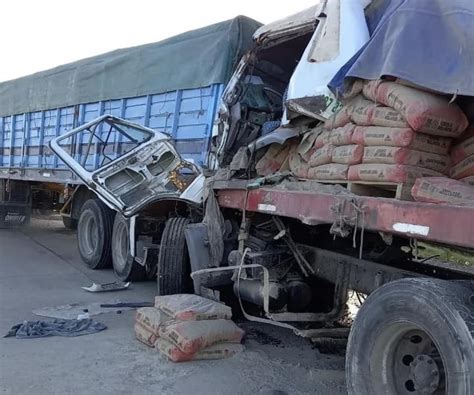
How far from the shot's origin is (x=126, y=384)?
417 centimetres

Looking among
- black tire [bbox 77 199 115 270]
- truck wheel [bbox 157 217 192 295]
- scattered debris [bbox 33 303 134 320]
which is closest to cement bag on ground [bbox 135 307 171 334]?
truck wheel [bbox 157 217 192 295]

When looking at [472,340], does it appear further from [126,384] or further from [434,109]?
[126,384]

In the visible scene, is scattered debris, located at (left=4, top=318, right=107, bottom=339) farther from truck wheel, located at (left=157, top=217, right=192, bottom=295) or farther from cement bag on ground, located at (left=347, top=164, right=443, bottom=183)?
cement bag on ground, located at (left=347, top=164, right=443, bottom=183)

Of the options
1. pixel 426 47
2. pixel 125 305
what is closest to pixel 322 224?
pixel 426 47

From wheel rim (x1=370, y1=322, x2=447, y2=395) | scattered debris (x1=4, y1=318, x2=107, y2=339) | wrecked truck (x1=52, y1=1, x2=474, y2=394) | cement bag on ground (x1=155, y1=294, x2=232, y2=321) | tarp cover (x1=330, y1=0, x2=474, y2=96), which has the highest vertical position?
tarp cover (x1=330, y1=0, x2=474, y2=96)

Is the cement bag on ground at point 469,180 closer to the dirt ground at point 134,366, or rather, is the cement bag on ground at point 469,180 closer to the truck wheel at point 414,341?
the truck wheel at point 414,341

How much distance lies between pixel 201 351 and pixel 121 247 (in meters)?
3.97

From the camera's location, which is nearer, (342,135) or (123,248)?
(342,135)

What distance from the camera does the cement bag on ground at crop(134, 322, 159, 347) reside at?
4.98 metres

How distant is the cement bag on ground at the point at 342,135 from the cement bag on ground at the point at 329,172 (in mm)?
159

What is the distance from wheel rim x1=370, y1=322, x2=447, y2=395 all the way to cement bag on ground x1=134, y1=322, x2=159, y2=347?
7.57ft

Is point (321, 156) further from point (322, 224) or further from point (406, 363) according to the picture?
point (406, 363)

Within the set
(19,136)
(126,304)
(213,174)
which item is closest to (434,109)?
(213,174)

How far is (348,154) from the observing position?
385 cm
